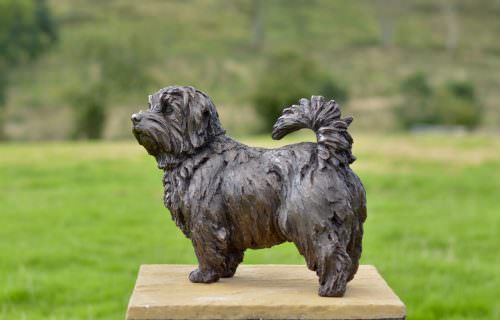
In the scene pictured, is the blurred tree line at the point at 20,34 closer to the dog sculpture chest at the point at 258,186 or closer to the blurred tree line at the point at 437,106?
the blurred tree line at the point at 437,106

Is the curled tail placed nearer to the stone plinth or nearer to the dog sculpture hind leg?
the dog sculpture hind leg

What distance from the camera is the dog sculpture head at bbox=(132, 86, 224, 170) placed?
3.19 metres

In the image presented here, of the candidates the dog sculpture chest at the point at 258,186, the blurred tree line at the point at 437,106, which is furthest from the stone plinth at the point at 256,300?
the blurred tree line at the point at 437,106

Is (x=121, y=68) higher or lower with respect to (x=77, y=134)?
higher

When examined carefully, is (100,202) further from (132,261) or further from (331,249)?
(331,249)

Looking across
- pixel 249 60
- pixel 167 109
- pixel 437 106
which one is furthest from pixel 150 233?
pixel 249 60

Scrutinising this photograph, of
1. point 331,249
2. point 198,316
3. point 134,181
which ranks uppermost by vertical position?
point 331,249

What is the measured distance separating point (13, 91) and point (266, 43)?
1521 centimetres

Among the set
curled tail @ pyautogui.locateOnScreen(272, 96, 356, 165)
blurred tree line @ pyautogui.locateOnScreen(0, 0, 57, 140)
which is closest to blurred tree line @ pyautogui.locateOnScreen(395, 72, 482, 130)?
blurred tree line @ pyautogui.locateOnScreen(0, 0, 57, 140)

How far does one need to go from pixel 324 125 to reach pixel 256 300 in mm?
783

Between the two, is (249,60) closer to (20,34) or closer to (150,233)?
(20,34)

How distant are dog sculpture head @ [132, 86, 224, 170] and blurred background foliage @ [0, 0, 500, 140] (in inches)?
857

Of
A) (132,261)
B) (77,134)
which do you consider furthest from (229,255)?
(77,134)

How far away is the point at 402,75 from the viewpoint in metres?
36.6
